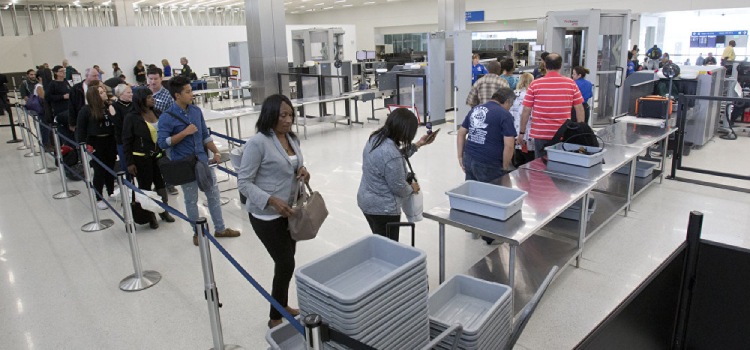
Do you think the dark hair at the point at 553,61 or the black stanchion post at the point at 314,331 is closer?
the black stanchion post at the point at 314,331

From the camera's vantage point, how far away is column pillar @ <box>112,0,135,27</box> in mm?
20203

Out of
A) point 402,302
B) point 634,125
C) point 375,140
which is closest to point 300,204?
point 375,140

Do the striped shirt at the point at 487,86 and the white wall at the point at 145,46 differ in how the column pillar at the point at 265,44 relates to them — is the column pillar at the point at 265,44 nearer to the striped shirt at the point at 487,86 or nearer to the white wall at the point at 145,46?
the striped shirt at the point at 487,86

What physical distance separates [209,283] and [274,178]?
693mm

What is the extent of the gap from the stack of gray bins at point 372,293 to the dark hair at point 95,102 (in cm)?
431

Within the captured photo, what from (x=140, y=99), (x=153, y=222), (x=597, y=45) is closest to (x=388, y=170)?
(x=140, y=99)

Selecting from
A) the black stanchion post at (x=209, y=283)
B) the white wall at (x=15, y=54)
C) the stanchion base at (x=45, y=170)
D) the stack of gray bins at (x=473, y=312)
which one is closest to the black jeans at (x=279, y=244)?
the black stanchion post at (x=209, y=283)

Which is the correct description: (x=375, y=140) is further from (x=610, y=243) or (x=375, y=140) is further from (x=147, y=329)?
(x=610, y=243)

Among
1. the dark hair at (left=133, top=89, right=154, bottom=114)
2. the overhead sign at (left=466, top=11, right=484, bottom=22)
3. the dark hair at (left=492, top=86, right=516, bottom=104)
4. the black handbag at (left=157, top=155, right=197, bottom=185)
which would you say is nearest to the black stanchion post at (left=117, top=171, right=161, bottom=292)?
the black handbag at (left=157, top=155, right=197, bottom=185)

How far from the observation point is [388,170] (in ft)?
9.96

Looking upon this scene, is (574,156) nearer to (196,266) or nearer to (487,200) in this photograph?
(487,200)

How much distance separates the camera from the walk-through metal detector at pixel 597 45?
9.09m

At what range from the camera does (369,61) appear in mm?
19797

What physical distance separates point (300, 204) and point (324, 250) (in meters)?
1.53
